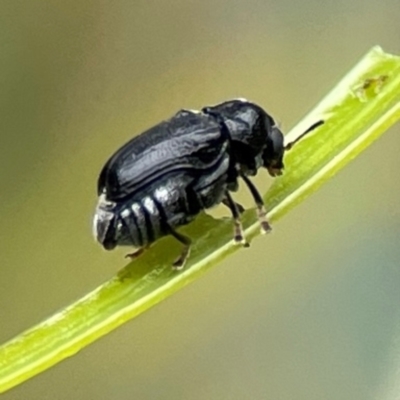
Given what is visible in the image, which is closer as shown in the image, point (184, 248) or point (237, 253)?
point (184, 248)

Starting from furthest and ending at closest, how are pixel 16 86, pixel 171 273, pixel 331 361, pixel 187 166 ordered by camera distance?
pixel 16 86 < pixel 331 361 < pixel 187 166 < pixel 171 273

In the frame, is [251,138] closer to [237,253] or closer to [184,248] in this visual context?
[184,248]

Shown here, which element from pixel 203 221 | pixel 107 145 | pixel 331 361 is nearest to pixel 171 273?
pixel 203 221

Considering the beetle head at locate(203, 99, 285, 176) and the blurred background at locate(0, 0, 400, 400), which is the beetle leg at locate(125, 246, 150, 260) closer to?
the beetle head at locate(203, 99, 285, 176)

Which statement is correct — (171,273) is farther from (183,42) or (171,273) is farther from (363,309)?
(183,42)

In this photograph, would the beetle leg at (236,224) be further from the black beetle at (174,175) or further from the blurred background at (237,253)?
the blurred background at (237,253)

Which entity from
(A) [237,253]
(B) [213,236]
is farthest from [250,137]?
(A) [237,253]

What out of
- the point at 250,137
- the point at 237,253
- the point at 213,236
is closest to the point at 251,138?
the point at 250,137

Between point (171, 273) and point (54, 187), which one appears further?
point (54, 187)
